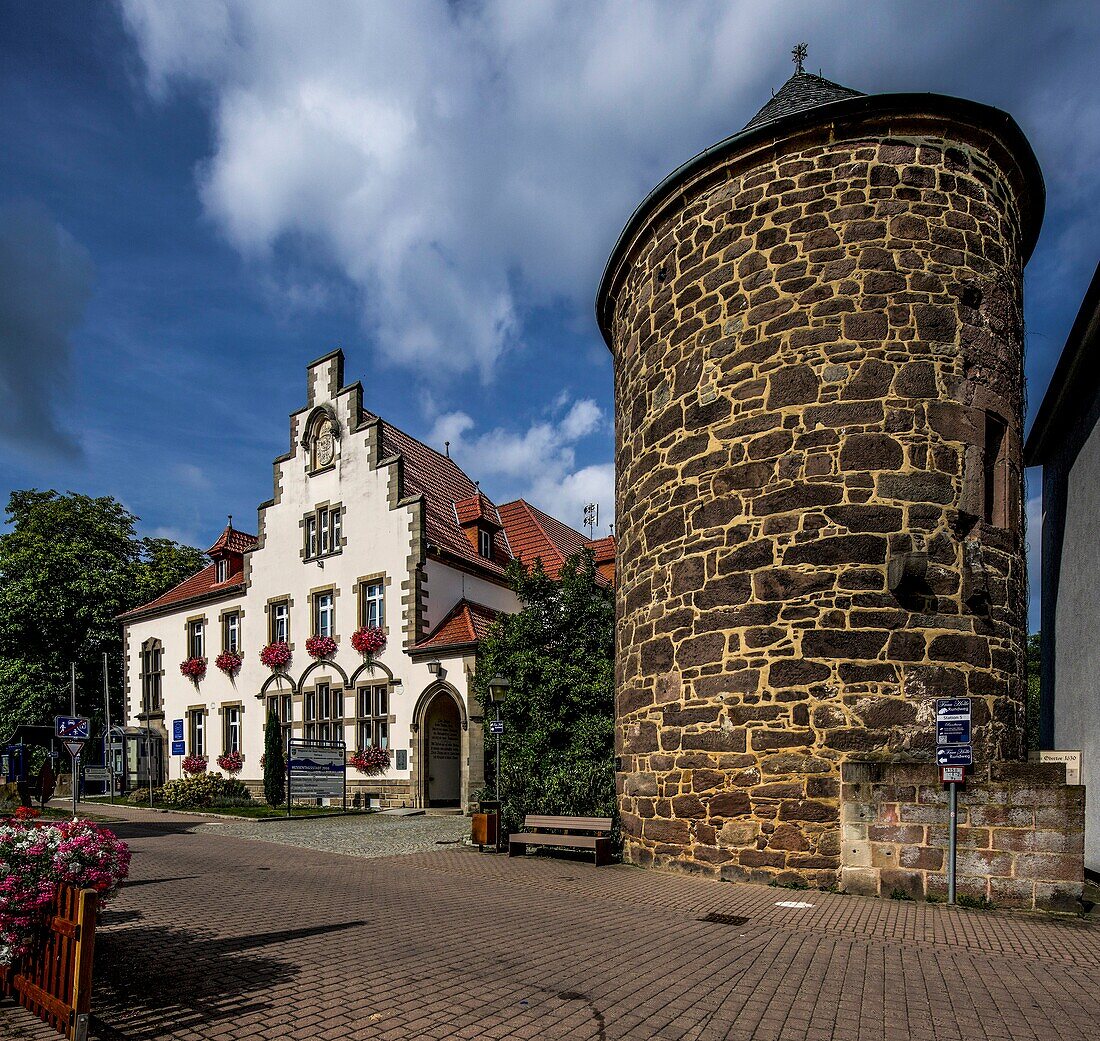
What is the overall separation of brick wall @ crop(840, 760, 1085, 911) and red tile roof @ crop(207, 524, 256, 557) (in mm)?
Answer: 27827

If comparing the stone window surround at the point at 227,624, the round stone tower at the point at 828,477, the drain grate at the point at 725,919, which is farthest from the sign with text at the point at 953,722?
the stone window surround at the point at 227,624

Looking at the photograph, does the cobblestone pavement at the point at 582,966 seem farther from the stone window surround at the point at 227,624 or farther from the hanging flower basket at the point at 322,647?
the stone window surround at the point at 227,624

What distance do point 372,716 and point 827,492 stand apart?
18.7 metres

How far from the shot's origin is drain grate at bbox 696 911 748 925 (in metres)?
7.89

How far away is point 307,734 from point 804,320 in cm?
2179

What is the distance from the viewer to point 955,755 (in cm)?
845

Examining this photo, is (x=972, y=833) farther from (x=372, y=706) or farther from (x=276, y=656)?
(x=276, y=656)

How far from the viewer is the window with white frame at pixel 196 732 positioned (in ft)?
102

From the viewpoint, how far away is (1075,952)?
6758mm

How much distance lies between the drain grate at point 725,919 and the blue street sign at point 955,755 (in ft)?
8.01

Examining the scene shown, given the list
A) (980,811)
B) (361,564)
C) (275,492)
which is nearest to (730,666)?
(980,811)

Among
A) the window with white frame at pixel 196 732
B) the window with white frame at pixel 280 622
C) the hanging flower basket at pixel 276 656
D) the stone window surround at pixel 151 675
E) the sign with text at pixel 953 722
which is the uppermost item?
the sign with text at pixel 953 722

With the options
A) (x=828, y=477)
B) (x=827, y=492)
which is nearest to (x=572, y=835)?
(x=827, y=492)

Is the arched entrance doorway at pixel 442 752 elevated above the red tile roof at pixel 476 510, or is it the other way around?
the red tile roof at pixel 476 510
